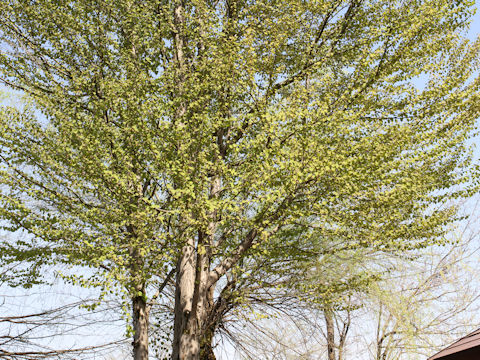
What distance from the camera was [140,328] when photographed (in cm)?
865

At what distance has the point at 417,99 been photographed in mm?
8523

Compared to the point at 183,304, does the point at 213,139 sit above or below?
above

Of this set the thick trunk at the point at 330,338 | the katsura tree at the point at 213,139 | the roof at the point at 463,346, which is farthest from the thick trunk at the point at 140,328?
the thick trunk at the point at 330,338

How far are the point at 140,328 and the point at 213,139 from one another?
414 centimetres

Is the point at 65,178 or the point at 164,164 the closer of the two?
the point at 164,164

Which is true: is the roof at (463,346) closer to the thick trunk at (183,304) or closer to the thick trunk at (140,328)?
the thick trunk at (183,304)

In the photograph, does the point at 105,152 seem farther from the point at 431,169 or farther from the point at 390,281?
the point at 390,281

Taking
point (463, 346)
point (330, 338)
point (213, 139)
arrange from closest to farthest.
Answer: point (463, 346)
point (213, 139)
point (330, 338)

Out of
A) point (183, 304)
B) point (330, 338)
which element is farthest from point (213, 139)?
point (330, 338)

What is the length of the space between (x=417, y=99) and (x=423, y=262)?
22.9 feet

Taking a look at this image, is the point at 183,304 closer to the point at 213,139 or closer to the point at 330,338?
the point at 213,139

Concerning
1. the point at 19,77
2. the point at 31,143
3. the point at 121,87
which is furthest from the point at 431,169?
the point at 19,77

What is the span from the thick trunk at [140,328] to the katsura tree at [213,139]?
0.10 feet

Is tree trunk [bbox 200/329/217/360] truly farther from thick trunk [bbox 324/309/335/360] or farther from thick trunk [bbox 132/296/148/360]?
thick trunk [bbox 324/309/335/360]
